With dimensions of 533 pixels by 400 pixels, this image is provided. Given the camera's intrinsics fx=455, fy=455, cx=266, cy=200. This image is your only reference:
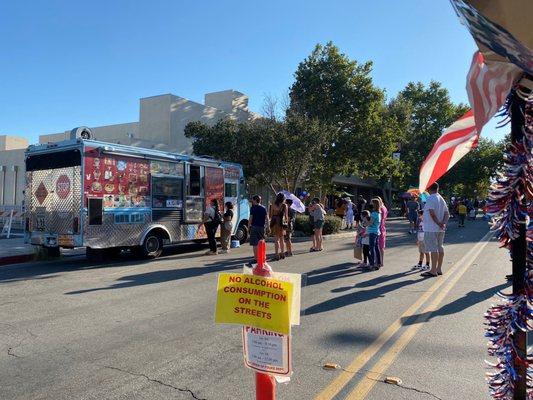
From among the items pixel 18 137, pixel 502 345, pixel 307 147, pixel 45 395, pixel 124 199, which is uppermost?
pixel 18 137

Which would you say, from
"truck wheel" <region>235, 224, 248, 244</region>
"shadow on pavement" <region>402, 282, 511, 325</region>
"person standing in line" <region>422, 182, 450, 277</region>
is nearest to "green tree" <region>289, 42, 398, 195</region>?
"truck wheel" <region>235, 224, 248, 244</region>

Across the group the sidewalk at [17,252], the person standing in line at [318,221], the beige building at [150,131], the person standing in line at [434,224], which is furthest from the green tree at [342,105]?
the person standing in line at [434,224]

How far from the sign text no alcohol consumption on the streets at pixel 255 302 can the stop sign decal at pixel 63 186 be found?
9.78m

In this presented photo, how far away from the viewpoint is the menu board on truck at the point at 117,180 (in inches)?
444

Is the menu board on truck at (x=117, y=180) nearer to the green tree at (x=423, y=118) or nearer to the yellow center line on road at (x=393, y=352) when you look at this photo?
the yellow center line on road at (x=393, y=352)

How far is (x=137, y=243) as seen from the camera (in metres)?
12.4

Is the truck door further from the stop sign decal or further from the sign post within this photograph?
the sign post

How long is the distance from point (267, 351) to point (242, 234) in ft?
47.5

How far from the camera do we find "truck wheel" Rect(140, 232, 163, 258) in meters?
12.6

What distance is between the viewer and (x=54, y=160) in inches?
465

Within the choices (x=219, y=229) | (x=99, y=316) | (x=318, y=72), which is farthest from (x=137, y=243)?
(x=318, y=72)

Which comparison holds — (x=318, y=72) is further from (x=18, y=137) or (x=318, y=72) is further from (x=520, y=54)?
(x=520, y=54)

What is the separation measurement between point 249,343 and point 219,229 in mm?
12733

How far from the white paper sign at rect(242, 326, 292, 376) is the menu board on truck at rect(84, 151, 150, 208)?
30.6 feet
